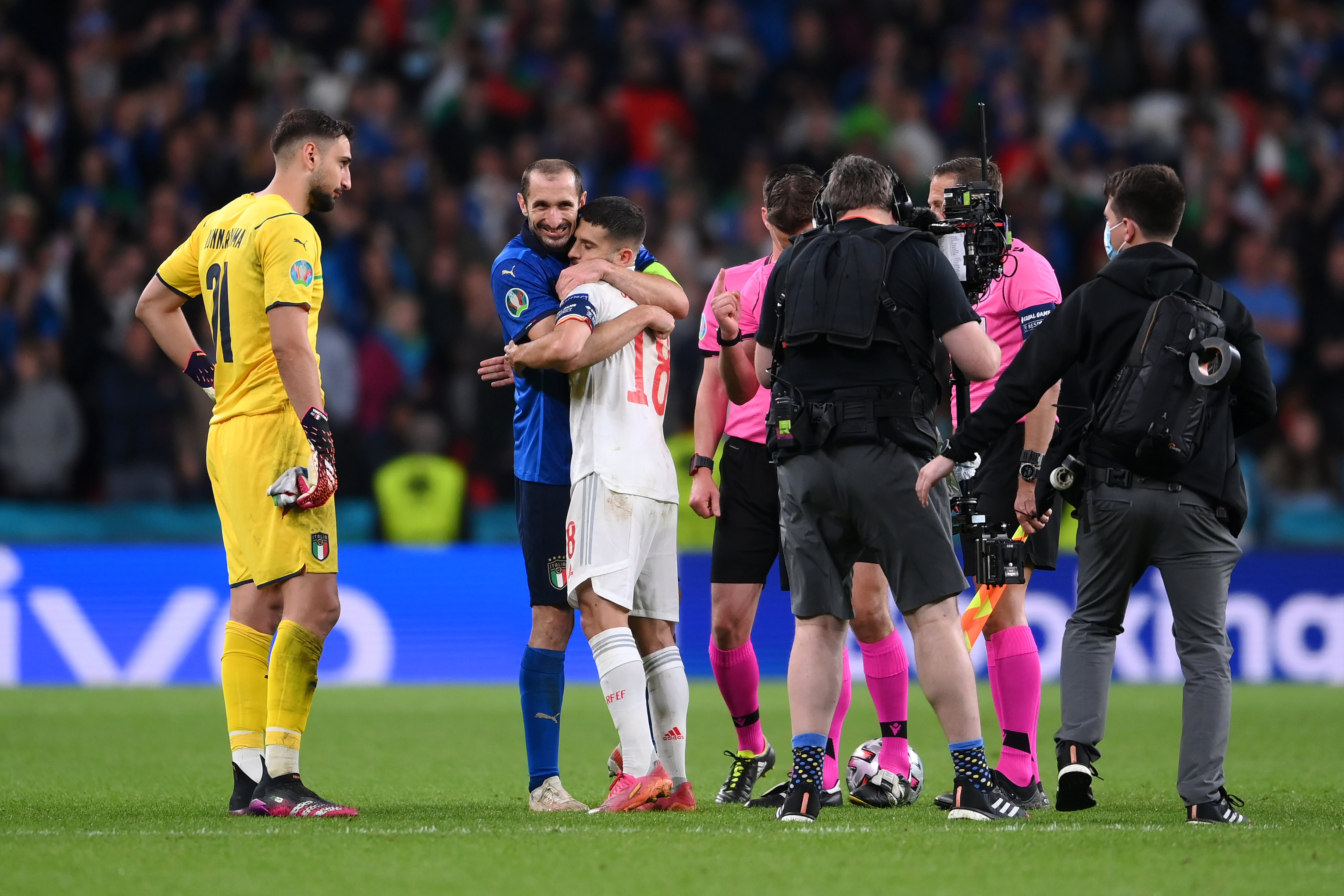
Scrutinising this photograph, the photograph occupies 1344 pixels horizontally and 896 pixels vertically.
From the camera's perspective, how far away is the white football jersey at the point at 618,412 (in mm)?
6133

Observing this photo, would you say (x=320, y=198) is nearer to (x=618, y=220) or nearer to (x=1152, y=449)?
(x=618, y=220)

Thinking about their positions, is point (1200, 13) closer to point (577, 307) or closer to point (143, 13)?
point (143, 13)

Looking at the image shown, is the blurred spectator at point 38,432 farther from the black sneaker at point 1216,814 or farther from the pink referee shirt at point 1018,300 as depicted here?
the black sneaker at point 1216,814

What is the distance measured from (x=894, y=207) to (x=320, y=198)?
217 centimetres

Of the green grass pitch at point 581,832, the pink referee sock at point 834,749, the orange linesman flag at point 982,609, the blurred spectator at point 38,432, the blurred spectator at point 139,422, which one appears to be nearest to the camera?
the green grass pitch at point 581,832

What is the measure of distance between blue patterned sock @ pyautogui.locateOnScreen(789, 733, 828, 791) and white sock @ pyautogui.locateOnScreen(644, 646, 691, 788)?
71 centimetres

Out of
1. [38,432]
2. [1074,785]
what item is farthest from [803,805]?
[38,432]

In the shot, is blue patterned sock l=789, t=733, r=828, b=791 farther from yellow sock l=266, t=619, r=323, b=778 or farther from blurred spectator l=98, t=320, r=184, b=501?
blurred spectator l=98, t=320, r=184, b=501

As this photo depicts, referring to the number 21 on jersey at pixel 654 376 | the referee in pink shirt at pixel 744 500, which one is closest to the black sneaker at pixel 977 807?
the referee in pink shirt at pixel 744 500

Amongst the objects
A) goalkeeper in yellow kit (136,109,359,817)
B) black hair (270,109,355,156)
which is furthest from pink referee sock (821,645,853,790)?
black hair (270,109,355,156)

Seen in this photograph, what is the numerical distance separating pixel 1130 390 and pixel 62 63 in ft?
45.8

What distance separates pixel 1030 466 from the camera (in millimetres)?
6449

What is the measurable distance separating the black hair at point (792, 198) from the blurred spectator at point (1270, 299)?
893cm

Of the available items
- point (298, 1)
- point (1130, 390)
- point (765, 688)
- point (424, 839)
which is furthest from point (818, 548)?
point (298, 1)
